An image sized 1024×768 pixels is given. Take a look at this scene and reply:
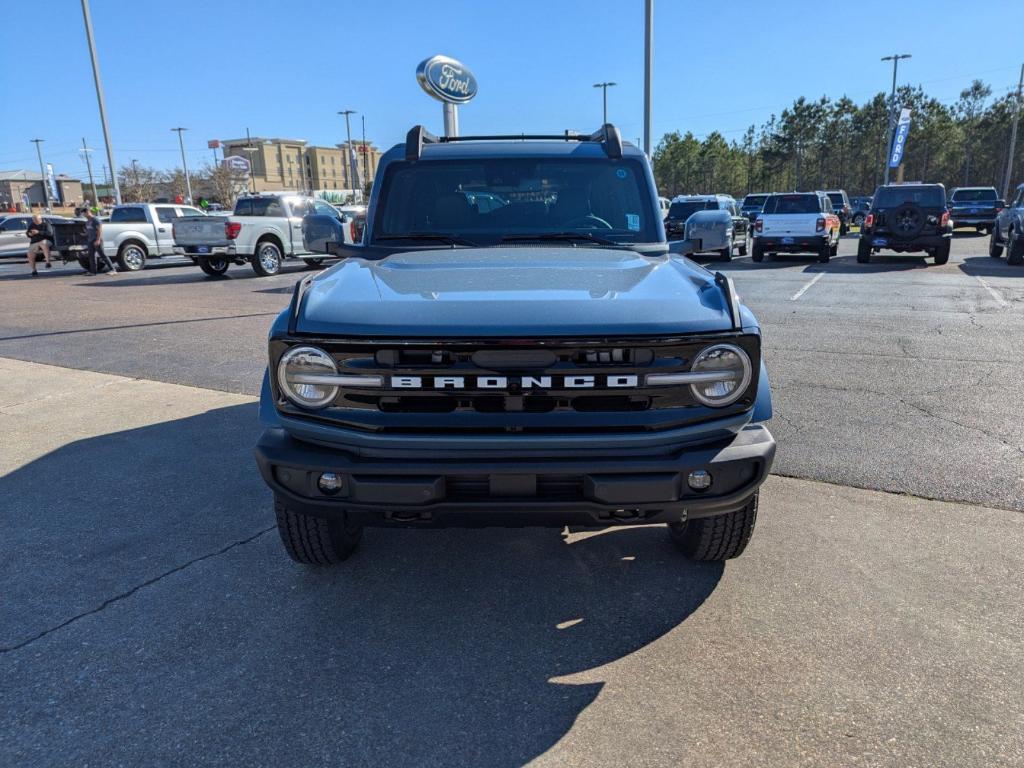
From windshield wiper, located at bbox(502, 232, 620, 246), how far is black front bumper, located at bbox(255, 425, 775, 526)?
1.55m

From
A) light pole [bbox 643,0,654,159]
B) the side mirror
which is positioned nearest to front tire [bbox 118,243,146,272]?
light pole [bbox 643,0,654,159]

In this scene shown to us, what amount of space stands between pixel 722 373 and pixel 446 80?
678 inches

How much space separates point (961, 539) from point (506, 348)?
8.72 feet

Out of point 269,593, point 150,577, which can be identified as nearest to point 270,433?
point 269,593

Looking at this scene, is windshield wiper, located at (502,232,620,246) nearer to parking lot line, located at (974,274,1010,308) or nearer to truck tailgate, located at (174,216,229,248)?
parking lot line, located at (974,274,1010,308)

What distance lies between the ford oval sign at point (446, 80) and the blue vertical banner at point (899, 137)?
29.2 meters

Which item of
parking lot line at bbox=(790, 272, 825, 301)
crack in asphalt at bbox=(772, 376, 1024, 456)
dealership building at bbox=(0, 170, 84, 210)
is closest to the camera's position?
crack in asphalt at bbox=(772, 376, 1024, 456)

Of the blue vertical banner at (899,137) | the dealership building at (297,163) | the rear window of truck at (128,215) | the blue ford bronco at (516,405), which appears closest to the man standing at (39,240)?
the rear window of truck at (128,215)

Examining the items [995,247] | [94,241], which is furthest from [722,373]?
[94,241]

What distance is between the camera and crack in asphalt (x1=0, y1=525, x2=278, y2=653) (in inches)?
111

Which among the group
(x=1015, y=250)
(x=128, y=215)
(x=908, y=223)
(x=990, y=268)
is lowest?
(x=990, y=268)

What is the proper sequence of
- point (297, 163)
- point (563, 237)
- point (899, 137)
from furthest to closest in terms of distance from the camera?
point (297, 163) < point (899, 137) < point (563, 237)

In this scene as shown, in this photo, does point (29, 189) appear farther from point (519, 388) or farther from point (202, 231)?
point (519, 388)

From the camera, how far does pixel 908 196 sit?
17188 mm
